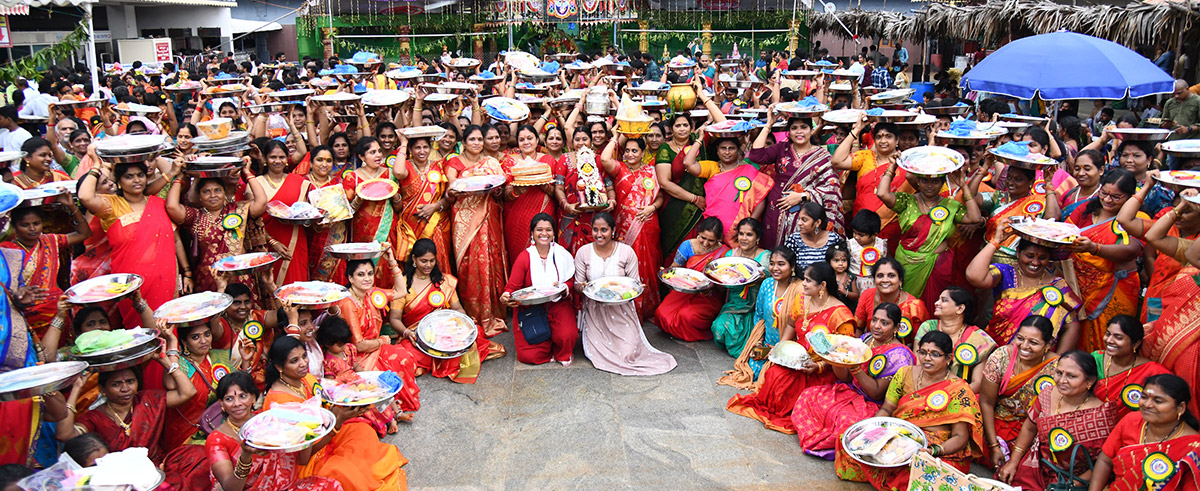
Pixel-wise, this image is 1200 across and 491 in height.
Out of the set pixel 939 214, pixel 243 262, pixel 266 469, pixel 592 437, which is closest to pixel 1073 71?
pixel 939 214

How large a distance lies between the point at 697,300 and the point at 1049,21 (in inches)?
267

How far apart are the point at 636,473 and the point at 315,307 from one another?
1.84m

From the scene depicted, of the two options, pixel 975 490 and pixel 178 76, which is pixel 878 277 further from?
pixel 178 76

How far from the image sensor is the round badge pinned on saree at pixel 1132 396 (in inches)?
129

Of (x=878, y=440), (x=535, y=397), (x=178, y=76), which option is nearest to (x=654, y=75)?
(x=178, y=76)

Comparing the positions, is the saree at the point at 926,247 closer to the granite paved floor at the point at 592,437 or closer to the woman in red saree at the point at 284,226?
the granite paved floor at the point at 592,437

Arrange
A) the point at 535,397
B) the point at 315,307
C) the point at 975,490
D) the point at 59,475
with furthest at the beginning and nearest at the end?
the point at 535,397 < the point at 315,307 < the point at 975,490 < the point at 59,475

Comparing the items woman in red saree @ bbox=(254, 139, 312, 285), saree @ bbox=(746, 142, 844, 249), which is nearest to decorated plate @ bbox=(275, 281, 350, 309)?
woman in red saree @ bbox=(254, 139, 312, 285)

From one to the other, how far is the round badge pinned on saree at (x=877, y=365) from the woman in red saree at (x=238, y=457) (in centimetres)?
252

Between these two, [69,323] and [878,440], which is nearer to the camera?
[878,440]

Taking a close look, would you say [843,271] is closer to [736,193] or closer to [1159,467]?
[736,193]

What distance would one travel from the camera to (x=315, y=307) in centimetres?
429

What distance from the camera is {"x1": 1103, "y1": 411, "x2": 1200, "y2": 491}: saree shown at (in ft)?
9.89

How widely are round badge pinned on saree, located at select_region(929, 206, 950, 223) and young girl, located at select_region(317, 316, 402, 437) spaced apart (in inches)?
124
